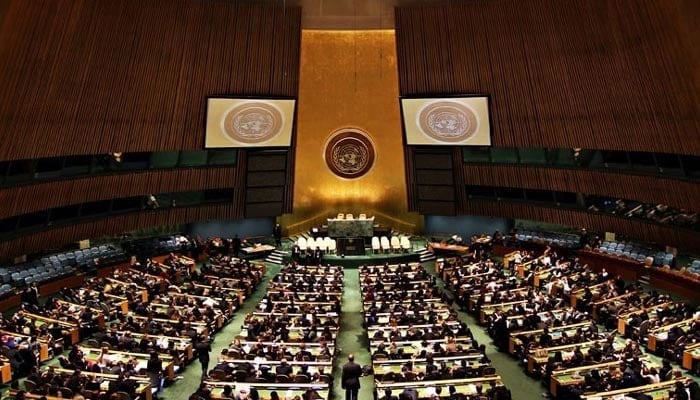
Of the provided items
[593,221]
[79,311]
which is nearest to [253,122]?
[79,311]

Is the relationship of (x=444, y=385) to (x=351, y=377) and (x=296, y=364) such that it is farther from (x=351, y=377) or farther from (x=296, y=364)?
(x=296, y=364)

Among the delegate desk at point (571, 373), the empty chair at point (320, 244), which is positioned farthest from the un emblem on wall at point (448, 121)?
the delegate desk at point (571, 373)

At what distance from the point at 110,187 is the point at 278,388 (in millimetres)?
13235

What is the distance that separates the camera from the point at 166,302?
18.1m

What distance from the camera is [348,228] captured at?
26.2 metres

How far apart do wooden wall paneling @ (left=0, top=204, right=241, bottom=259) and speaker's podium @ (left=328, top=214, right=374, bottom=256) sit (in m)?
4.12

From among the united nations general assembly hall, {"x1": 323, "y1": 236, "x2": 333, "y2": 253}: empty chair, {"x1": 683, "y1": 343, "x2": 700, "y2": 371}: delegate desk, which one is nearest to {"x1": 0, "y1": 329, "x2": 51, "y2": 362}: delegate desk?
the united nations general assembly hall

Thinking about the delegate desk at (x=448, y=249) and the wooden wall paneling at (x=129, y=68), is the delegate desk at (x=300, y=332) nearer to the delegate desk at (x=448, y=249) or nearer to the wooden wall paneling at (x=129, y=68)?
the wooden wall paneling at (x=129, y=68)

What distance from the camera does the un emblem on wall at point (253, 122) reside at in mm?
24594

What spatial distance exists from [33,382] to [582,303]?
45.5 ft

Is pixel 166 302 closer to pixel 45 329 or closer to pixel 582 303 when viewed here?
pixel 45 329

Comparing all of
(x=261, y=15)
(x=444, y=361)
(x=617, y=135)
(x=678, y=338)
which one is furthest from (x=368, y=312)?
(x=261, y=15)

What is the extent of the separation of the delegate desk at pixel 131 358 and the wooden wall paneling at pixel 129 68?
250 inches

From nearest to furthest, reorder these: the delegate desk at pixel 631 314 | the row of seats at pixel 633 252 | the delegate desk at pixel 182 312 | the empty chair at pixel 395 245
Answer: the delegate desk at pixel 631 314, the delegate desk at pixel 182 312, the row of seats at pixel 633 252, the empty chair at pixel 395 245
